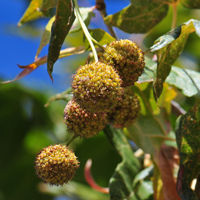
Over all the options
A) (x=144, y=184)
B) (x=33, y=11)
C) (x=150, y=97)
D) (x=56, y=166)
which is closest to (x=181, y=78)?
(x=150, y=97)

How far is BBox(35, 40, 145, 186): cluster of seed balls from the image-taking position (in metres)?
0.89

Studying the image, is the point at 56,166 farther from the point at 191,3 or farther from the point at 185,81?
the point at 191,3

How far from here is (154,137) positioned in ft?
5.10

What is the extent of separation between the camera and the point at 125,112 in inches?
42.6

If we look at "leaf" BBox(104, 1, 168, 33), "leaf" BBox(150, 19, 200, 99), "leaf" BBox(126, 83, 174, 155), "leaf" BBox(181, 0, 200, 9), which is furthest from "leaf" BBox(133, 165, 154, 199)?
"leaf" BBox(181, 0, 200, 9)

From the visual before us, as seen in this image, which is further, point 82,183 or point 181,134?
point 82,183

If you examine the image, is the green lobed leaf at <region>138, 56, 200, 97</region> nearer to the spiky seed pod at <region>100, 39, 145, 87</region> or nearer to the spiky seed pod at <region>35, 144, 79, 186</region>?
the spiky seed pod at <region>100, 39, 145, 87</region>

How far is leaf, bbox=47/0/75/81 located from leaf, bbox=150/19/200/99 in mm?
279

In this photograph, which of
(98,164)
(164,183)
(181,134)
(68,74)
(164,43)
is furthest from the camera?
(68,74)

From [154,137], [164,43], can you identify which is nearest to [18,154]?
[154,137]

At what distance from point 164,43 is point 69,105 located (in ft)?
1.24

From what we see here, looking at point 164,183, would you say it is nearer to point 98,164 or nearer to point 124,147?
point 124,147

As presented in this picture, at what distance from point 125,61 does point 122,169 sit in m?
0.62

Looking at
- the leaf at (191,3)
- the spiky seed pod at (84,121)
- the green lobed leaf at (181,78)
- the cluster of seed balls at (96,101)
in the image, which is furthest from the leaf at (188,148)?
the leaf at (191,3)
